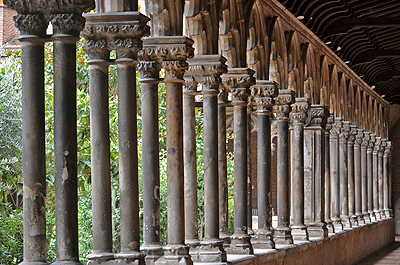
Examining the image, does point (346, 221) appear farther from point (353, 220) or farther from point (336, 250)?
point (336, 250)

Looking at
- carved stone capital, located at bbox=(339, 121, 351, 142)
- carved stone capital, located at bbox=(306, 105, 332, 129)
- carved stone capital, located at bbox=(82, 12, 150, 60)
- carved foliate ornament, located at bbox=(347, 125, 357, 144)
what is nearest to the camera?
carved stone capital, located at bbox=(82, 12, 150, 60)

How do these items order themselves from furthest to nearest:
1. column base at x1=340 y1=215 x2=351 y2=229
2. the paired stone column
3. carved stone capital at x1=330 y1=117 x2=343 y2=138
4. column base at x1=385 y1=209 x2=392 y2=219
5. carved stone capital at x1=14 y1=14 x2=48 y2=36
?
column base at x1=385 y1=209 x2=392 y2=219 < the paired stone column < column base at x1=340 y1=215 x2=351 y2=229 < carved stone capital at x1=330 y1=117 x2=343 y2=138 < carved stone capital at x1=14 y1=14 x2=48 y2=36

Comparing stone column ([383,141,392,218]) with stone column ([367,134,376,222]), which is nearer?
stone column ([367,134,376,222])

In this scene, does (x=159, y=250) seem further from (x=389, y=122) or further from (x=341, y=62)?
(x=389, y=122)

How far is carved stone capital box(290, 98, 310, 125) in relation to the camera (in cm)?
1422

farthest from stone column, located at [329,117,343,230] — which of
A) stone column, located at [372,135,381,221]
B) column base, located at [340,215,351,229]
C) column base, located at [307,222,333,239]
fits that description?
stone column, located at [372,135,381,221]

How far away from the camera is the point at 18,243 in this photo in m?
13.7

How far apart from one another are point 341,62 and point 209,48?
9.39 meters

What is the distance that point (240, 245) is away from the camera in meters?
10.3

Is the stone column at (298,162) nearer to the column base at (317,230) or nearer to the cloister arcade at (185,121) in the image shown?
the cloister arcade at (185,121)

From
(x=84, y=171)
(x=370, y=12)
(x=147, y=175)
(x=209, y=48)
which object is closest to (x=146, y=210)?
(x=147, y=175)

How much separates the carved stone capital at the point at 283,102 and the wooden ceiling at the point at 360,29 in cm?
126

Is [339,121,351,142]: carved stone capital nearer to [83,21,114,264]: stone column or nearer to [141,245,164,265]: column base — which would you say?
[141,245,164,265]: column base

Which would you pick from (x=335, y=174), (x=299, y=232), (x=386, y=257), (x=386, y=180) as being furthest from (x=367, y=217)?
(x=299, y=232)
